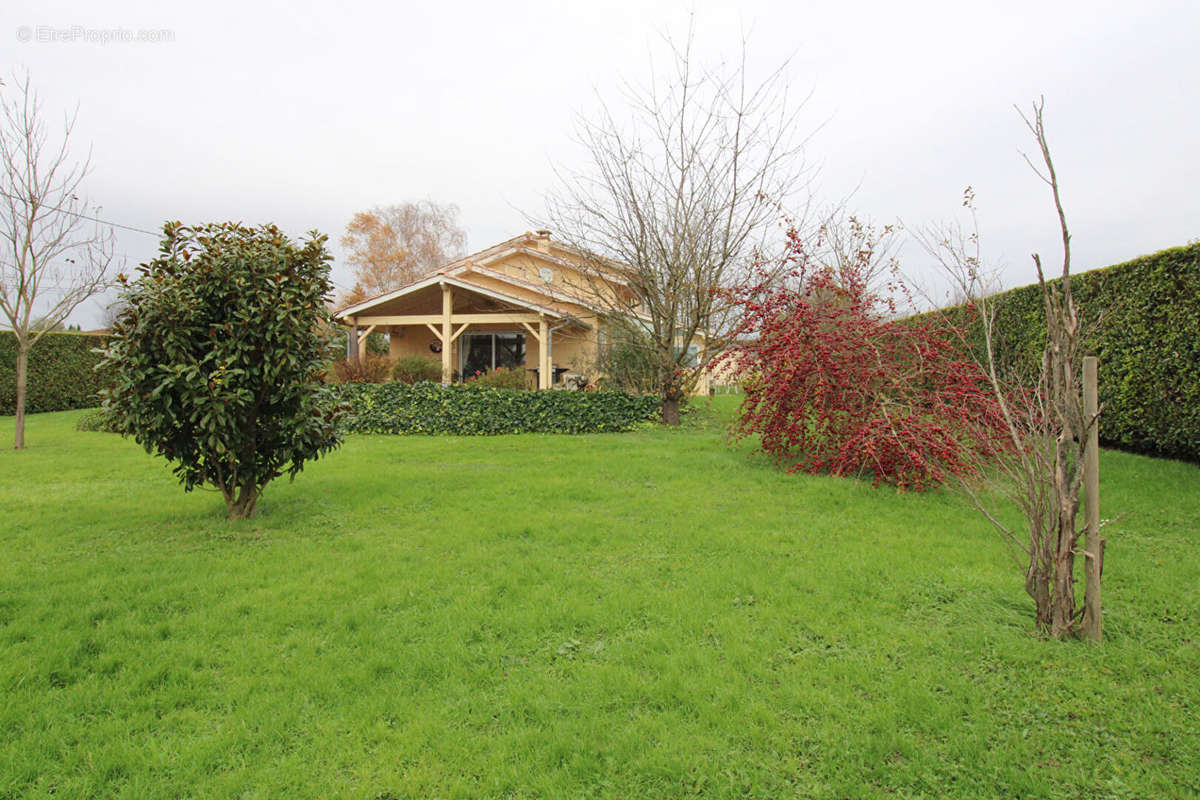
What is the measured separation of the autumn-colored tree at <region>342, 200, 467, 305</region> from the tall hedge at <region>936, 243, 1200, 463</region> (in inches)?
1540

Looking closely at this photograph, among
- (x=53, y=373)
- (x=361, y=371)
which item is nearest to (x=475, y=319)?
(x=361, y=371)

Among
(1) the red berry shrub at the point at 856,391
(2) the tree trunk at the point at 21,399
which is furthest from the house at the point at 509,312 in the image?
(1) the red berry shrub at the point at 856,391

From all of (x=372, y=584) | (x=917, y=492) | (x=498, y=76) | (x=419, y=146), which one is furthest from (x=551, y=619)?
(x=419, y=146)

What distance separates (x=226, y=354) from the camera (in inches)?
214

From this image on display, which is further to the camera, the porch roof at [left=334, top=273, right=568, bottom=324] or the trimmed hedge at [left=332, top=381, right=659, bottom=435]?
the porch roof at [left=334, top=273, right=568, bottom=324]

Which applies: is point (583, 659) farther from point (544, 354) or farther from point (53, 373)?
point (53, 373)

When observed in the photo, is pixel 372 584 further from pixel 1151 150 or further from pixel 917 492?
pixel 1151 150

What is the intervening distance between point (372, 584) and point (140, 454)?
870 cm

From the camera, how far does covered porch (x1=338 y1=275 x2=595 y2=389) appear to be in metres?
15.7

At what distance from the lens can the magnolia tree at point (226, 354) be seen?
5293 mm

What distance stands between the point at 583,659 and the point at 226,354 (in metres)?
4.30

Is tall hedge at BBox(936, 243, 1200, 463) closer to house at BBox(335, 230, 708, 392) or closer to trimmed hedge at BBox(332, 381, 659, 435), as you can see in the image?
trimmed hedge at BBox(332, 381, 659, 435)

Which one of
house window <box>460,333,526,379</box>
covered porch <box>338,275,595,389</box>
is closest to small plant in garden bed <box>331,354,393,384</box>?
covered porch <box>338,275,595,389</box>

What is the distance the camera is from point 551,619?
373cm
